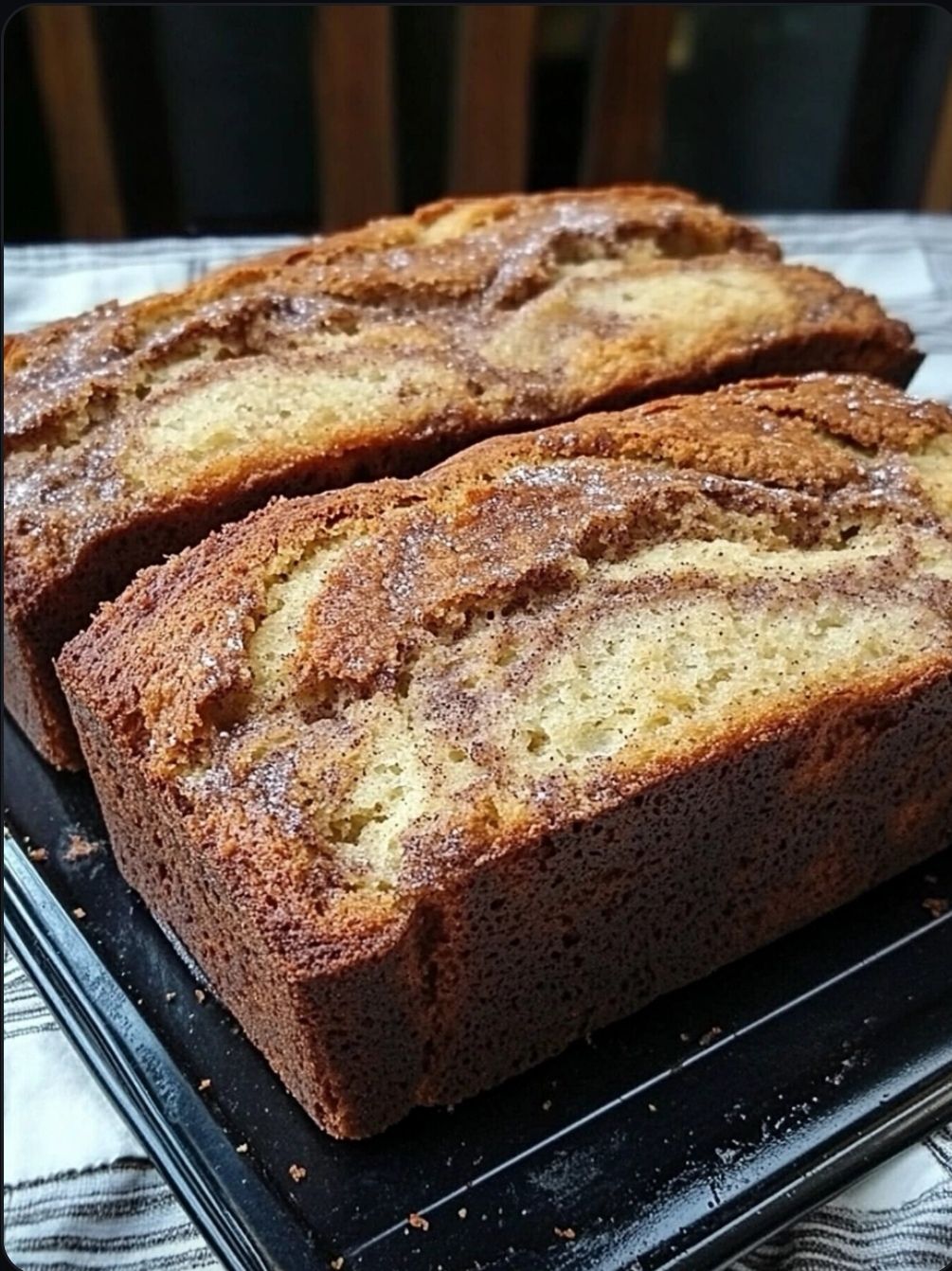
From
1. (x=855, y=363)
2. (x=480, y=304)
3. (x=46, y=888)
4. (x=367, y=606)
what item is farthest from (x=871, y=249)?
(x=46, y=888)

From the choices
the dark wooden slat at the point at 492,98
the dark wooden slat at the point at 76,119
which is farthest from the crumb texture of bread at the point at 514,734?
the dark wooden slat at the point at 76,119

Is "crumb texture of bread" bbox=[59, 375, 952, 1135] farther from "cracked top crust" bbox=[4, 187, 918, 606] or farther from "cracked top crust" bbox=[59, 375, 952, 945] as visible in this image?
"cracked top crust" bbox=[4, 187, 918, 606]

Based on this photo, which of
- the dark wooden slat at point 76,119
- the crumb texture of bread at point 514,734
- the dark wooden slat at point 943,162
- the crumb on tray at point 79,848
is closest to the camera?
the crumb texture of bread at point 514,734

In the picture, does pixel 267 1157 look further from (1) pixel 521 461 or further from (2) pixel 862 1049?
(1) pixel 521 461

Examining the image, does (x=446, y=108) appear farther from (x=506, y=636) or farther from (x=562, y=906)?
(x=562, y=906)

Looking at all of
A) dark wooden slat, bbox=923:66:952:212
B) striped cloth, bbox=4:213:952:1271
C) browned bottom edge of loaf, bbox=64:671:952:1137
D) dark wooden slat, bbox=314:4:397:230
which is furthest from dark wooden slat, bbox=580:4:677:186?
striped cloth, bbox=4:213:952:1271

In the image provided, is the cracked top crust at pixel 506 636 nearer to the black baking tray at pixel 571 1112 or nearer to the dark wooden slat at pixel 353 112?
the black baking tray at pixel 571 1112

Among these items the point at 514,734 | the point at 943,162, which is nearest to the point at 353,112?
the point at 943,162
